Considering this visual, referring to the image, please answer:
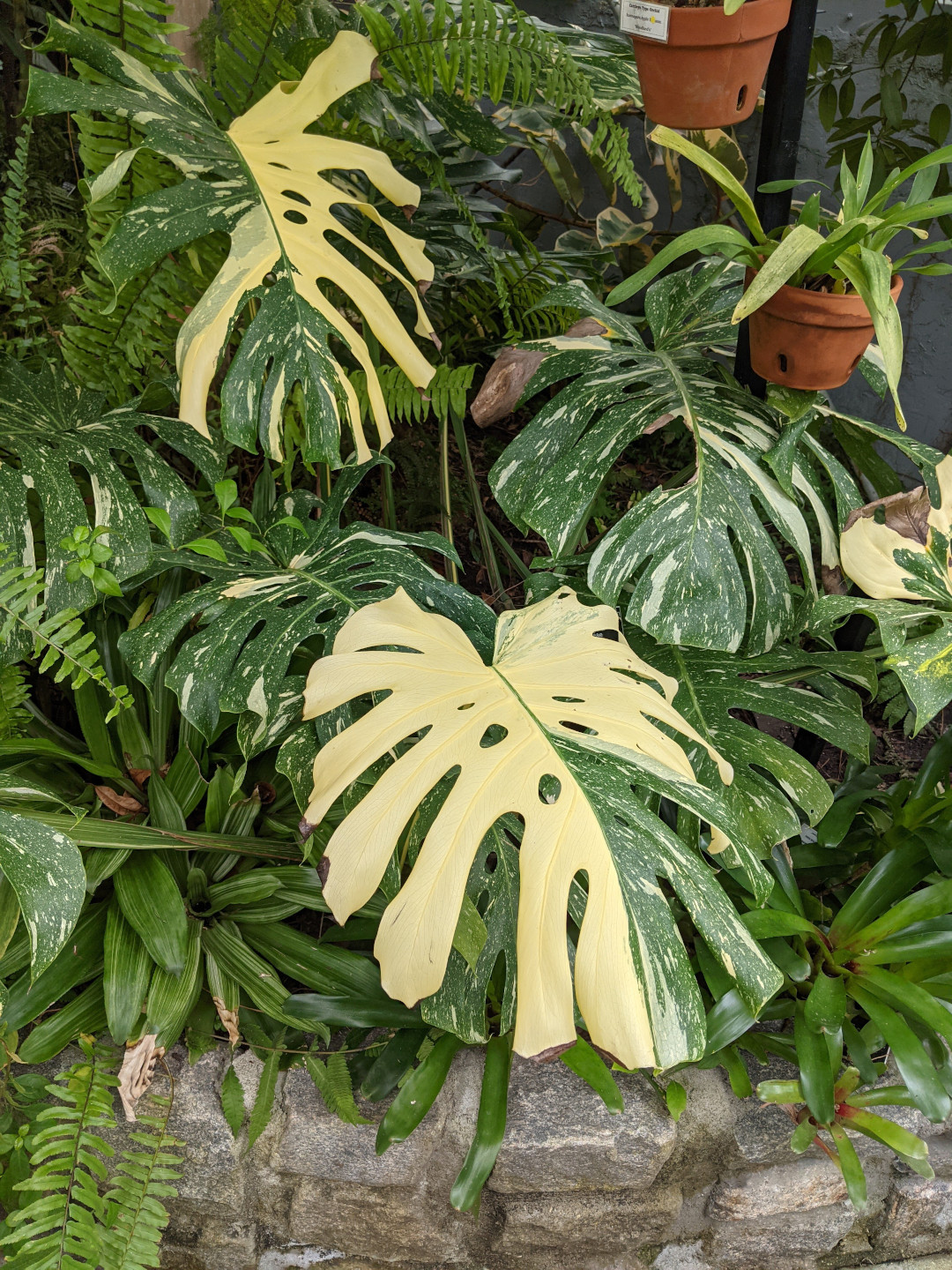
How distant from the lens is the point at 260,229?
41.6 inches

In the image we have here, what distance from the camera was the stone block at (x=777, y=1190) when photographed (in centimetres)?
135

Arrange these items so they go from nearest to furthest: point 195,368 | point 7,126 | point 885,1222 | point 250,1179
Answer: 1. point 195,368
2. point 250,1179
3. point 885,1222
4. point 7,126

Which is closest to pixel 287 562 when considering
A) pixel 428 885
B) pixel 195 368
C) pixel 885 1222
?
pixel 195 368

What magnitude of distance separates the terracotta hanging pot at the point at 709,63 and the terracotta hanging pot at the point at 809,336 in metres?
0.20

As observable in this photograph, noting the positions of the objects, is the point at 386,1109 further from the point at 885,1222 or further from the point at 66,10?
the point at 66,10

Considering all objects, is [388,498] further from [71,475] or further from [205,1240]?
[205,1240]

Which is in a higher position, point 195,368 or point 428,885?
point 195,368

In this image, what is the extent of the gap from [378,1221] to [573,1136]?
344 millimetres

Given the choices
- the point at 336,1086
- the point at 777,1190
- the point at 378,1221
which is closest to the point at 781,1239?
the point at 777,1190

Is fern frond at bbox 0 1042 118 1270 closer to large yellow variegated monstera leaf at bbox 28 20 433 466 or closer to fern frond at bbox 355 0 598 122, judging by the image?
large yellow variegated monstera leaf at bbox 28 20 433 466

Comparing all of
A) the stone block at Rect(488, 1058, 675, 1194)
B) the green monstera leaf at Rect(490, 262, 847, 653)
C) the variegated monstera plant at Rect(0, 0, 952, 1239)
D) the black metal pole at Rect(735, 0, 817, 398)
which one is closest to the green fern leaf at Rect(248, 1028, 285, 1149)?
the variegated monstera plant at Rect(0, 0, 952, 1239)

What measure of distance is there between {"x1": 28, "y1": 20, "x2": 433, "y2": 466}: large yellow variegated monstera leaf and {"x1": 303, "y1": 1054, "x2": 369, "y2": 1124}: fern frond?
85cm

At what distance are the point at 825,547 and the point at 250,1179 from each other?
1246mm

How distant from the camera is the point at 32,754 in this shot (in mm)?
1393
